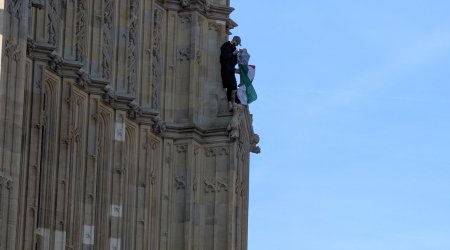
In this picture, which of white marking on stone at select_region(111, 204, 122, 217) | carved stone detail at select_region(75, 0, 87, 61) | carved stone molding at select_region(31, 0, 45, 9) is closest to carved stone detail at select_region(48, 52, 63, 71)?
carved stone detail at select_region(75, 0, 87, 61)

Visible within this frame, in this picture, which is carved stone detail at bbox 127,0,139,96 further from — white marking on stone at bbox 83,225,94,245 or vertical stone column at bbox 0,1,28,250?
vertical stone column at bbox 0,1,28,250

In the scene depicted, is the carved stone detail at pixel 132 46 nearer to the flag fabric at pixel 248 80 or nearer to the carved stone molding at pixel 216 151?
the carved stone molding at pixel 216 151

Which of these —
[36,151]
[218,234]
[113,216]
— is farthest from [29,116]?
[218,234]

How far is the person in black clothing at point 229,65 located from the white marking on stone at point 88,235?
673 centimetres

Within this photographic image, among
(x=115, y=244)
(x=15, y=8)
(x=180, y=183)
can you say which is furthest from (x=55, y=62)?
(x=180, y=183)

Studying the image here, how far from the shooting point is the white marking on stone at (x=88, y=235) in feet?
173

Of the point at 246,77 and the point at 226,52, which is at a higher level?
the point at 226,52

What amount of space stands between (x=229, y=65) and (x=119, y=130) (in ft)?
15.9

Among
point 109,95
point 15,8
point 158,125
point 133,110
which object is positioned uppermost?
point 15,8

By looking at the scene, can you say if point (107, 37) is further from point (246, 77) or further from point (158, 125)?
point (246, 77)

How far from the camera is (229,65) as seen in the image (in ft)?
191

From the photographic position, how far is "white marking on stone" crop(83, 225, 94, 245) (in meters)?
52.6

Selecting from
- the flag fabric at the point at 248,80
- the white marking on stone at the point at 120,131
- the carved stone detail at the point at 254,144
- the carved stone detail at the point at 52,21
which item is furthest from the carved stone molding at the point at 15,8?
the carved stone detail at the point at 254,144

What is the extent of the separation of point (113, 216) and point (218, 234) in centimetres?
376
